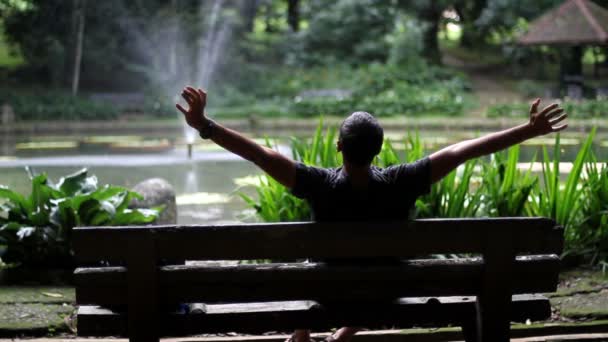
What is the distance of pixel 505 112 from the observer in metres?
24.2

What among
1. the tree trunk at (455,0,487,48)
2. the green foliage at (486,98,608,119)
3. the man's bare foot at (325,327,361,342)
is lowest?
the man's bare foot at (325,327,361,342)

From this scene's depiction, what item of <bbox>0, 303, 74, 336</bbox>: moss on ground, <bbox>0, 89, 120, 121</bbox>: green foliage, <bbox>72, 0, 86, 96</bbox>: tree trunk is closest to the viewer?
<bbox>0, 303, 74, 336</bbox>: moss on ground

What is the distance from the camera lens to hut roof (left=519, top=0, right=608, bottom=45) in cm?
2662

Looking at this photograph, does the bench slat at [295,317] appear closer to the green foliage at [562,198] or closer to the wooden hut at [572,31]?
the green foliage at [562,198]

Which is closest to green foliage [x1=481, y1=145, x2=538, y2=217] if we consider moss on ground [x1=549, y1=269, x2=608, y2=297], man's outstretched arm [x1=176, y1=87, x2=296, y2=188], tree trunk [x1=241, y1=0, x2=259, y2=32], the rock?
moss on ground [x1=549, y1=269, x2=608, y2=297]

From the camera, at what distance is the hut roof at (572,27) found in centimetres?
2662

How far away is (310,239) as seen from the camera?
298cm

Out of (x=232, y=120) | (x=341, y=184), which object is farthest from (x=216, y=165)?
(x=341, y=184)

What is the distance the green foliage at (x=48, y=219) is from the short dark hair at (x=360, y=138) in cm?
266

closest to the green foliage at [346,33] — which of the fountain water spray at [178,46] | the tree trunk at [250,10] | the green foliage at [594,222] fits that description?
the fountain water spray at [178,46]

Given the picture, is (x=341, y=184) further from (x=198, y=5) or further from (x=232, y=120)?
(x=198, y=5)

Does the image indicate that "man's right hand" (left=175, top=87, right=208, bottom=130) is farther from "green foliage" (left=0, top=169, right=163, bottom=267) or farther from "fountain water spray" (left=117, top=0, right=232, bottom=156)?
"fountain water spray" (left=117, top=0, right=232, bottom=156)

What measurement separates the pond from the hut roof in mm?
6960

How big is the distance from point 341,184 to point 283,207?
2.40 m
